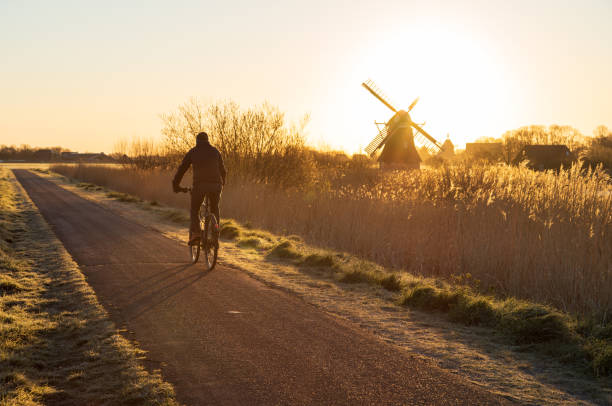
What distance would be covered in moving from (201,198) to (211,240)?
85cm

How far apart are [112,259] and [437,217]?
7.38 metres

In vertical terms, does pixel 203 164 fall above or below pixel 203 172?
above

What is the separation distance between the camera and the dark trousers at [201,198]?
9.98m

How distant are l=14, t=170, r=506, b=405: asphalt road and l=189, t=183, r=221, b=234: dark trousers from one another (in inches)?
36.9

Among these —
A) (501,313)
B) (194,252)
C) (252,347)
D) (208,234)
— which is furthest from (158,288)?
(501,313)

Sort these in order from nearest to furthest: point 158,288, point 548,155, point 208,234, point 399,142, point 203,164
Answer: point 158,288 < point 203,164 < point 208,234 < point 399,142 < point 548,155

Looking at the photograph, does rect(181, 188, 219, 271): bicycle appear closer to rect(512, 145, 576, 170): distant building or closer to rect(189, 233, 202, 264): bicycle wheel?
rect(189, 233, 202, 264): bicycle wheel

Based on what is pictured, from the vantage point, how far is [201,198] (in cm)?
1009

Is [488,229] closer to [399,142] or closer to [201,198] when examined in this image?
[201,198]

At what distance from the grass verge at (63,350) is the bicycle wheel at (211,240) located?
2.32 metres

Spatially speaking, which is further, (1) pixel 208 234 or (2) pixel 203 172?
(1) pixel 208 234

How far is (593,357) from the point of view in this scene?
18.1ft

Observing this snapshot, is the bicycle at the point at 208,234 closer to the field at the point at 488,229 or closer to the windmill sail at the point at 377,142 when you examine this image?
the field at the point at 488,229

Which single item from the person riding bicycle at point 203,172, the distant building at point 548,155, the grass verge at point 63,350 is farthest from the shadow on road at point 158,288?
the distant building at point 548,155
